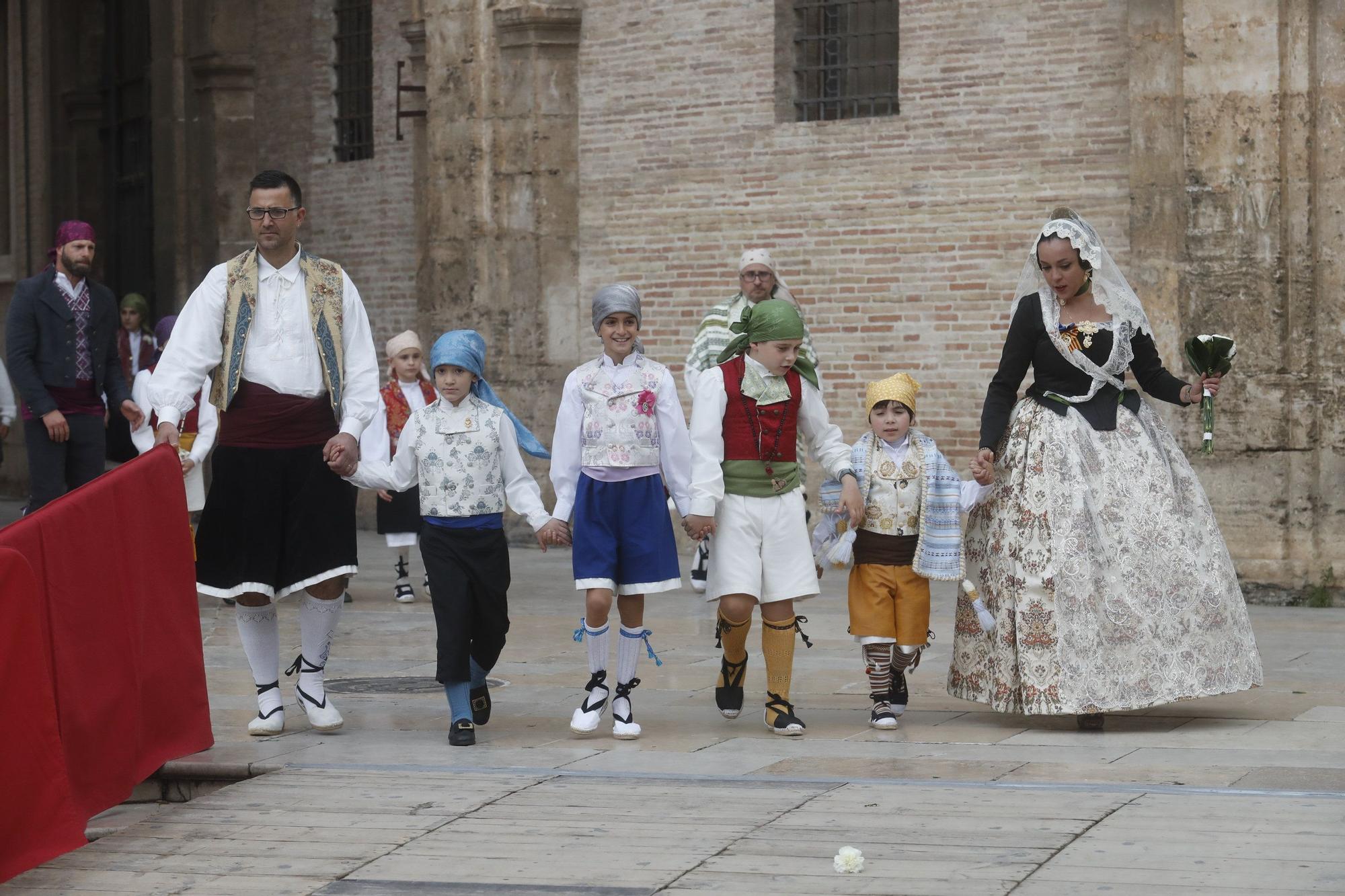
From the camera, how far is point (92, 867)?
544cm

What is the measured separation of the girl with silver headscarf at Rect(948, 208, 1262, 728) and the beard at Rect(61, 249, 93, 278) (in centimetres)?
537

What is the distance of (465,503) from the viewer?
7.27 m

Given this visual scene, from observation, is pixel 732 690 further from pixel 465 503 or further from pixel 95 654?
pixel 95 654

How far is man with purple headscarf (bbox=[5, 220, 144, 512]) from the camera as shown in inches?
422

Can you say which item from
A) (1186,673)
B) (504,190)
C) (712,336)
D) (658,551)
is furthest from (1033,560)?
(504,190)

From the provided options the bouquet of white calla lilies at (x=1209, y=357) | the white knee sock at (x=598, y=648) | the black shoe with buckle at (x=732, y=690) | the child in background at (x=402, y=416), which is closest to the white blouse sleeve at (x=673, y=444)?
the white knee sock at (x=598, y=648)

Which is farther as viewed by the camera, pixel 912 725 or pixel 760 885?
pixel 912 725

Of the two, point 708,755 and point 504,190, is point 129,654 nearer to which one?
point 708,755

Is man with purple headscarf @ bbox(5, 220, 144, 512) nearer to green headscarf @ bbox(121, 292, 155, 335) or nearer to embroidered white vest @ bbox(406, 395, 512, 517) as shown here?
embroidered white vest @ bbox(406, 395, 512, 517)

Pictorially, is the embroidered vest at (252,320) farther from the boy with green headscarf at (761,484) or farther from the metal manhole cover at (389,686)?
the metal manhole cover at (389,686)

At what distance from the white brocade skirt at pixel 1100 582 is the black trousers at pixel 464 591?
1727mm

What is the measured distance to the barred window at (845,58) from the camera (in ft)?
43.9

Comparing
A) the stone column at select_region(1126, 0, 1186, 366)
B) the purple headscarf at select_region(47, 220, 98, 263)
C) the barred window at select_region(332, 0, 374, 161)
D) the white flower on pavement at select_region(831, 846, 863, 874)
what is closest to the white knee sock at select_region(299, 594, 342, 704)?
the white flower on pavement at select_region(831, 846, 863, 874)

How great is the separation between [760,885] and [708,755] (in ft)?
6.10
